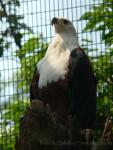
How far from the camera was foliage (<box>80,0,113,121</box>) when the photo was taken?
5809mm

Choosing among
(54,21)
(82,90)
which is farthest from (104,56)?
(82,90)

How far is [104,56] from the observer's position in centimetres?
597

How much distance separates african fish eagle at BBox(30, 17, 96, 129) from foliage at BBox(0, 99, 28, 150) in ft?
3.77

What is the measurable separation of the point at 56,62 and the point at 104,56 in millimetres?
1189

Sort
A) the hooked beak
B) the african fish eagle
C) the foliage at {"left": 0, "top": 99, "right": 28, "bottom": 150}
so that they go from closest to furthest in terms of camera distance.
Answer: the african fish eagle, the hooked beak, the foliage at {"left": 0, "top": 99, "right": 28, "bottom": 150}

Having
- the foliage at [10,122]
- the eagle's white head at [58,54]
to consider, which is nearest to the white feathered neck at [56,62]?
the eagle's white head at [58,54]

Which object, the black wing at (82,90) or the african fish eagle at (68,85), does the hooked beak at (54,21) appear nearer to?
the african fish eagle at (68,85)

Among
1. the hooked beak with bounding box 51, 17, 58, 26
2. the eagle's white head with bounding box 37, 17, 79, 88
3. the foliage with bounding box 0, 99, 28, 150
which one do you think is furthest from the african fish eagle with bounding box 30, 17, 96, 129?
the foliage with bounding box 0, 99, 28, 150

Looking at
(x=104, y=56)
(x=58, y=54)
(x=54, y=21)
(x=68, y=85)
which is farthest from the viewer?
(x=104, y=56)

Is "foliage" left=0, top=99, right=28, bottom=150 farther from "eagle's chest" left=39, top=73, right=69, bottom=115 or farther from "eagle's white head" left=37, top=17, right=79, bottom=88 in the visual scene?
"eagle's chest" left=39, top=73, right=69, bottom=115

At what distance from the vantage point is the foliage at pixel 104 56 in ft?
19.1

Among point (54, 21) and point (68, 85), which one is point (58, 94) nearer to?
point (68, 85)

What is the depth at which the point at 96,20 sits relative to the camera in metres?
6.09

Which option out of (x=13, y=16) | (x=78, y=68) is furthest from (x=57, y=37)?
(x=13, y=16)
